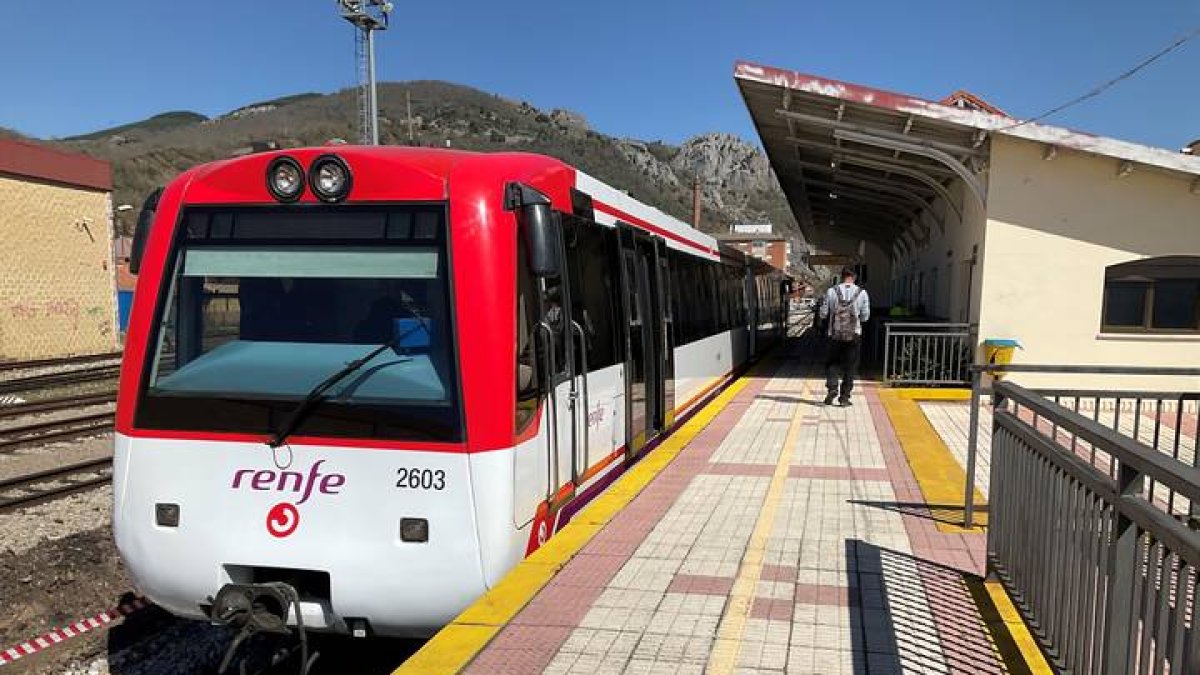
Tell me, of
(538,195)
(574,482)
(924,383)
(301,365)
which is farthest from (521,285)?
(924,383)

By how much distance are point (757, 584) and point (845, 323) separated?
7035mm

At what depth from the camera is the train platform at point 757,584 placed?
3.38 m

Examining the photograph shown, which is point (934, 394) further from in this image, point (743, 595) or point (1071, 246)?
point (743, 595)

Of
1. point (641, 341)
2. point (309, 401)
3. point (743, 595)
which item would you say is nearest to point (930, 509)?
point (743, 595)

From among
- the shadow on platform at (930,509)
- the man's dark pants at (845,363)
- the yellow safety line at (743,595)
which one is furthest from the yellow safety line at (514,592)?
the man's dark pants at (845,363)

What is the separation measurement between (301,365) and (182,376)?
660 mm

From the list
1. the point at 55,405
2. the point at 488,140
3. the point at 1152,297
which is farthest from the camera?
the point at 488,140

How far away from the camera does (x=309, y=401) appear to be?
378 cm

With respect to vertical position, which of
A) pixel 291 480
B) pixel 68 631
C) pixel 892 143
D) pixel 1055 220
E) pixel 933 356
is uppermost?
pixel 892 143

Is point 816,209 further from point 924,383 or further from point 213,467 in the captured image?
point 213,467

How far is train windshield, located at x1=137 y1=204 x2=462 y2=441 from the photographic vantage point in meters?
3.81

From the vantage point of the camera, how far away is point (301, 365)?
3951 millimetres

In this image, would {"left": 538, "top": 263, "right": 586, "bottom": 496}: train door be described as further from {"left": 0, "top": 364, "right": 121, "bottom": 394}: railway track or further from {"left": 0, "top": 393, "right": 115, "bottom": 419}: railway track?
{"left": 0, "top": 364, "right": 121, "bottom": 394}: railway track

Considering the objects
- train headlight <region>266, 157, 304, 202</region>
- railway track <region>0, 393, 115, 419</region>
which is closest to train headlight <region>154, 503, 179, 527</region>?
train headlight <region>266, 157, 304, 202</region>
